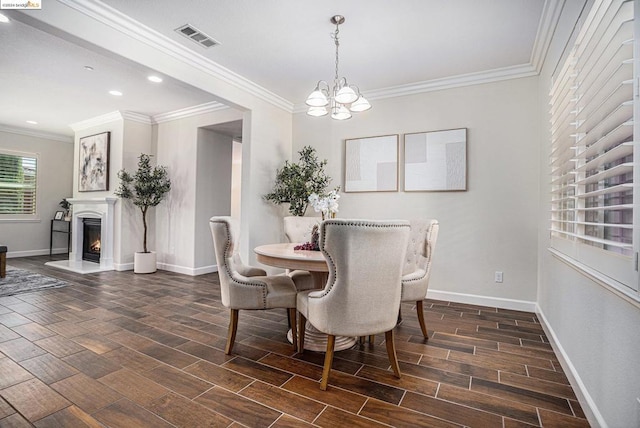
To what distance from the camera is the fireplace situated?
601 centimetres

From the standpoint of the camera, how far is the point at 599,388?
1.52 m

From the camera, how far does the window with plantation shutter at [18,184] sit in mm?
6562

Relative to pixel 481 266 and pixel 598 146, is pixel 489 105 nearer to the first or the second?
pixel 481 266

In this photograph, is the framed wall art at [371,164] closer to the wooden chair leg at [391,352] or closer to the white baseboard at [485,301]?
the white baseboard at [485,301]

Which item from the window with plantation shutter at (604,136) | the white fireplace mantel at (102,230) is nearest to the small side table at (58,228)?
the white fireplace mantel at (102,230)

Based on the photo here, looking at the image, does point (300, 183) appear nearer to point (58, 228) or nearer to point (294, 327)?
point (294, 327)

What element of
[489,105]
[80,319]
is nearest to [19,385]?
[80,319]

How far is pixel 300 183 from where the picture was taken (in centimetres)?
423

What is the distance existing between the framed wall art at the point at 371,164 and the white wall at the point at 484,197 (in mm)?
124

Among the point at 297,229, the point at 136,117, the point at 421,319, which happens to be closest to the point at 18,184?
the point at 136,117

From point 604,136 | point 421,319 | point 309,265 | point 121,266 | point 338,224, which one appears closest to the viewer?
point 604,136

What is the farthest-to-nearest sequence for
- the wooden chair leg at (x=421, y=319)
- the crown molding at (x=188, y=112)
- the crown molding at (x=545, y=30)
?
the crown molding at (x=188, y=112), the wooden chair leg at (x=421, y=319), the crown molding at (x=545, y=30)

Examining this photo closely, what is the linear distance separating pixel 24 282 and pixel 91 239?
1770 mm

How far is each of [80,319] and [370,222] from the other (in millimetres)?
2948
